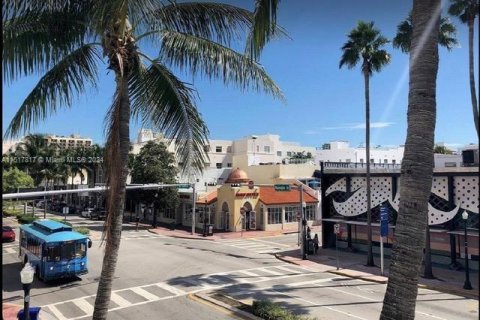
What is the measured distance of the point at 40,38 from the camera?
Result: 9.38m

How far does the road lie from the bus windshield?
145 centimetres

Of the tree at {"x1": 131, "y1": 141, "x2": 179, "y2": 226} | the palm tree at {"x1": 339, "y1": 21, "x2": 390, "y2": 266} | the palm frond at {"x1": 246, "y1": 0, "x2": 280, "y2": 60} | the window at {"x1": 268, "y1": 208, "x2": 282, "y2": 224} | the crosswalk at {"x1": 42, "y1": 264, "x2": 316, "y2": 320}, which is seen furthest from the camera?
the window at {"x1": 268, "y1": 208, "x2": 282, "y2": 224}

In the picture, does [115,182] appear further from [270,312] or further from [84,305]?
[84,305]

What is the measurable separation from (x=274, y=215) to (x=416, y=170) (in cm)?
4313

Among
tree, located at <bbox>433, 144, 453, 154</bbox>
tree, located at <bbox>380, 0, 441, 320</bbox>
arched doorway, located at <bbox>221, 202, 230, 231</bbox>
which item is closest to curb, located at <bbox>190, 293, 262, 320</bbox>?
tree, located at <bbox>380, 0, 441, 320</bbox>

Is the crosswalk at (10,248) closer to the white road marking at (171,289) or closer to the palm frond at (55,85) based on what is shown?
the white road marking at (171,289)

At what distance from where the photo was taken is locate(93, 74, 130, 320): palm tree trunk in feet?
28.7

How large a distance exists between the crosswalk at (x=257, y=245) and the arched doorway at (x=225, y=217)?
264 inches

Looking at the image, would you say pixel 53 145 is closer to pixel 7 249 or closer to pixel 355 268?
pixel 7 249

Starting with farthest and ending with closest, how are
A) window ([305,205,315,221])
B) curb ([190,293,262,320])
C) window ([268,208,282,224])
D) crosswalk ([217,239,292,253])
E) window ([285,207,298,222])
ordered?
window ([305,205,315,221]) < window ([285,207,298,222]) < window ([268,208,282,224]) < crosswalk ([217,239,292,253]) < curb ([190,293,262,320])

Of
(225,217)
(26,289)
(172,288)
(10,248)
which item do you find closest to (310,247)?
(172,288)

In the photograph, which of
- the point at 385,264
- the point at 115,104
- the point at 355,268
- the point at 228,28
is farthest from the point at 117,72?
the point at 385,264

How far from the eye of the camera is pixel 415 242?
610 centimetres

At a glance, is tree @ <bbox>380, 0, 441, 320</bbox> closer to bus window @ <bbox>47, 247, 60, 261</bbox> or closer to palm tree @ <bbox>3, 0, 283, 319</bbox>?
palm tree @ <bbox>3, 0, 283, 319</bbox>
